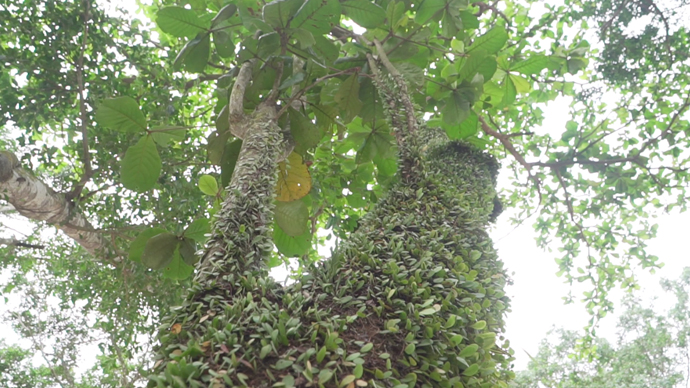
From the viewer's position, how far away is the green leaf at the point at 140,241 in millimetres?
1385

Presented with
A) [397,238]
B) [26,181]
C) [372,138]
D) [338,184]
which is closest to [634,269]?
[338,184]

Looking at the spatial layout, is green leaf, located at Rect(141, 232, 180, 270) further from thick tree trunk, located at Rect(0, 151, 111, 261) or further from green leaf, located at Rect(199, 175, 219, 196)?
thick tree trunk, located at Rect(0, 151, 111, 261)

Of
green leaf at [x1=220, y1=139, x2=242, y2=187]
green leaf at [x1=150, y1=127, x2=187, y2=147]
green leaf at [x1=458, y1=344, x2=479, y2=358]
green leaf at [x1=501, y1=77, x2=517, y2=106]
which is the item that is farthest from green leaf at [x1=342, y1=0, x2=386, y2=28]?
green leaf at [x1=458, y1=344, x2=479, y2=358]

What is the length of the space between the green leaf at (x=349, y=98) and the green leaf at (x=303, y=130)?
221mm

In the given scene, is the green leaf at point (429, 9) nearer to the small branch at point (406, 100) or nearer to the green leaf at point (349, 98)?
the small branch at point (406, 100)

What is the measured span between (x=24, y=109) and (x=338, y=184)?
2152mm

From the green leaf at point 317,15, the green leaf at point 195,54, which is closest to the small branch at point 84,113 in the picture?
the green leaf at point 195,54

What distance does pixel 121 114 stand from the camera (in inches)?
56.4

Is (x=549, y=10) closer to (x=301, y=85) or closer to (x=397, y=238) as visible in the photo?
(x=301, y=85)

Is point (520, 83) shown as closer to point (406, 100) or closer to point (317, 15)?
point (406, 100)

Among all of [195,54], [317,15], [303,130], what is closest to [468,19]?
[317,15]

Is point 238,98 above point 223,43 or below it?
below

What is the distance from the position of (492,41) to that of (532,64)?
0.39 m

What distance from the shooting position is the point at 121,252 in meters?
2.77
